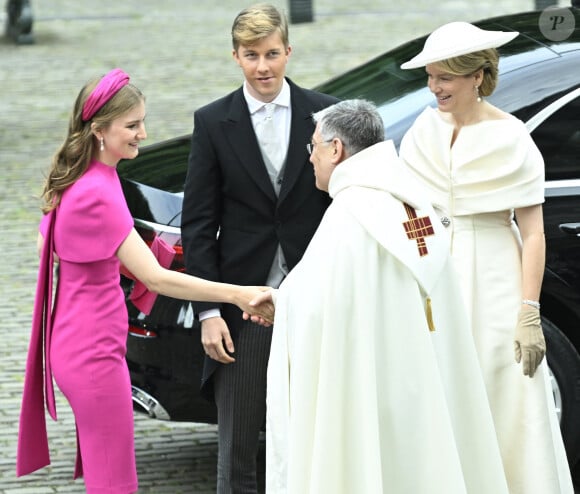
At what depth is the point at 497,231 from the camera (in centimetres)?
480

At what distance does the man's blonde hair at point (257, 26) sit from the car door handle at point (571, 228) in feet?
5.16

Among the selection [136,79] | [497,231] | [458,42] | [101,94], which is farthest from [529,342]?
[136,79]

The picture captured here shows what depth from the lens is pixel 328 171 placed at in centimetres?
419

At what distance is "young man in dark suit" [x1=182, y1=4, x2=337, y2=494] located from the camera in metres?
4.75

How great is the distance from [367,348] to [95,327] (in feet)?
3.48

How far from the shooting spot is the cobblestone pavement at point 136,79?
646 cm

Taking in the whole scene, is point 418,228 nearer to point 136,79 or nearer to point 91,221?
point 91,221

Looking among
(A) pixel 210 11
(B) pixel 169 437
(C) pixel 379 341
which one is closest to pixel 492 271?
(C) pixel 379 341

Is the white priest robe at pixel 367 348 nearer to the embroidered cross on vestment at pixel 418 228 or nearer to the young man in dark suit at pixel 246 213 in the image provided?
the embroidered cross on vestment at pixel 418 228

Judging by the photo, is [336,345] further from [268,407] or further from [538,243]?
[538,243]

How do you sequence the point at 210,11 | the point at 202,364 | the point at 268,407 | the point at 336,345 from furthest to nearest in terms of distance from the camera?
the point at 210,11, the point at 202,364, the point at 268,407, the point at 336,345

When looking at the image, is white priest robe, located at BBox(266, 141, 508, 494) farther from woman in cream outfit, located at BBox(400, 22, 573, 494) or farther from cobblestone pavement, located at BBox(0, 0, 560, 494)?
cobblestone pavement, located at BBox(0, 0, 560, 494)

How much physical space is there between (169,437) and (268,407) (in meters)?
Answer: 2.45

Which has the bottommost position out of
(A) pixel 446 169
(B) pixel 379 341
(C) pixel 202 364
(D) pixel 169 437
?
(D) pixel 169 437
